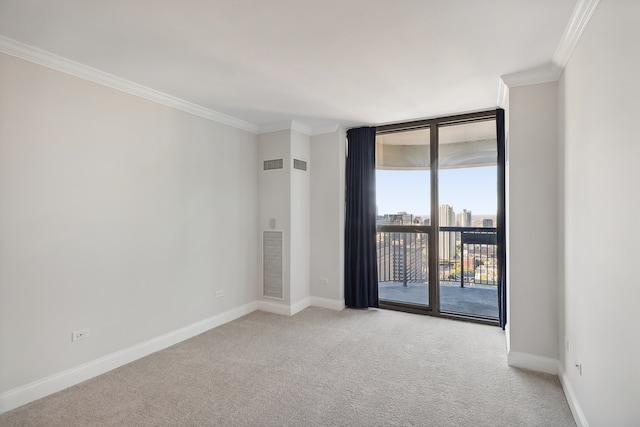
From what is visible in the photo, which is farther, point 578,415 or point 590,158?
point 578,415

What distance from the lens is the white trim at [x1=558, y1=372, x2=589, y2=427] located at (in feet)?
6.42

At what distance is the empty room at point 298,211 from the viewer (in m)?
1.86

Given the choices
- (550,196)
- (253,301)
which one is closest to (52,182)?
(253,301)

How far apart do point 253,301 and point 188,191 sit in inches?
71.1

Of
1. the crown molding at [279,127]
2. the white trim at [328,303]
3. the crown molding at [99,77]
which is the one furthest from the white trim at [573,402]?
the crown molding at [99,77]

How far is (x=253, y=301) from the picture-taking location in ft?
14.4

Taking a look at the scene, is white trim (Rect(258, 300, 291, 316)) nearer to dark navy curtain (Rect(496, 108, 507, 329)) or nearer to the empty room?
the empty room

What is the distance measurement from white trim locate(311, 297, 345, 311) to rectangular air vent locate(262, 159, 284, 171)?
198 cm

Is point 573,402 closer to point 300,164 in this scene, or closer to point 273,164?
point 300,164

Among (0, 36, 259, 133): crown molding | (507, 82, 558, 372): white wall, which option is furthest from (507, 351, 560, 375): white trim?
(0, 36, 259, 133): crown molding

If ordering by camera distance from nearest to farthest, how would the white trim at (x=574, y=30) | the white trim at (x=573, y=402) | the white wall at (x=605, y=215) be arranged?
the white wall at (x=605, y=215) → the white trim at (x=574, y=30) → the white trim at (x=573, y=402)

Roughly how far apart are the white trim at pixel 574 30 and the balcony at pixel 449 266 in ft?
7.17

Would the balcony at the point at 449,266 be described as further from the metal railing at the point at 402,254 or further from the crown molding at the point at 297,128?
the crown molding at the point at 297,128

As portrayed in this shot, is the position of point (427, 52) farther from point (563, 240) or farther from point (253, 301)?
point (253, 301)
